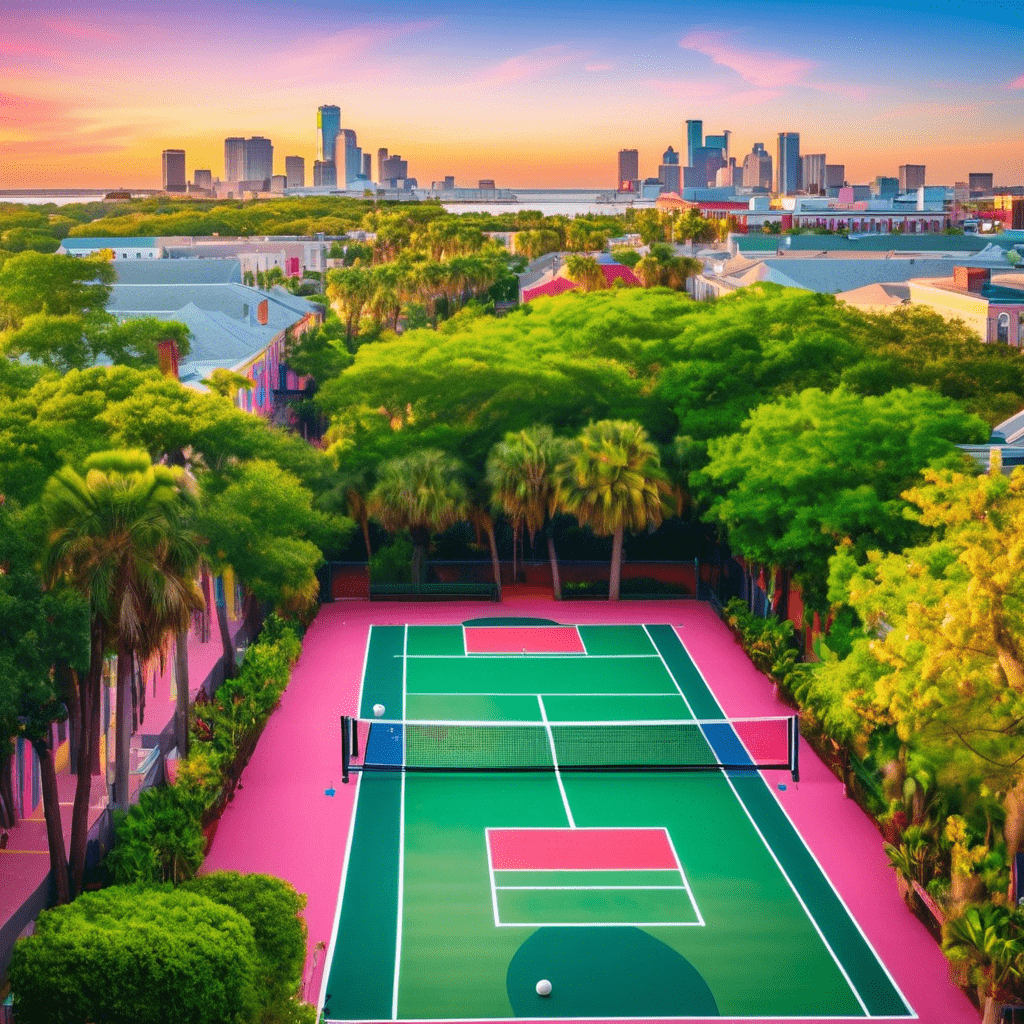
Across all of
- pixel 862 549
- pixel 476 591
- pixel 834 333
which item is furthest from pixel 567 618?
pixel 834 333

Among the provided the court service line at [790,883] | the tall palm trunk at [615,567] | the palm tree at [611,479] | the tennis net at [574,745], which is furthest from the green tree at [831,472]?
the tall palm trunk at [615,567]

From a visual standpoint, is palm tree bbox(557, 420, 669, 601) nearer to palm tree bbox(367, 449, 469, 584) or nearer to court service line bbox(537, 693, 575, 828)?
palm tree bbox(367, 449, 469, 584)

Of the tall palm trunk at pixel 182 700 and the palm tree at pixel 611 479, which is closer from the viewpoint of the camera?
the tall palm trunk at pixel 182 700

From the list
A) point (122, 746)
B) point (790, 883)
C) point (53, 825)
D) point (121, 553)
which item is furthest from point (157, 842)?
point (790, 883)

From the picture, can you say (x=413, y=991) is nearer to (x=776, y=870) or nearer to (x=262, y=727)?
(x=776, y=870)

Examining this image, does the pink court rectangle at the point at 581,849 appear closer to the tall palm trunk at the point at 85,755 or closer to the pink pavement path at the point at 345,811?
the pink pavement path at the point at 345,811

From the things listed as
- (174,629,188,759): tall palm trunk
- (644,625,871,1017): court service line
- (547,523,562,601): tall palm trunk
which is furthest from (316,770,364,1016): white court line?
(547,523,562,601): tall palm trunk
